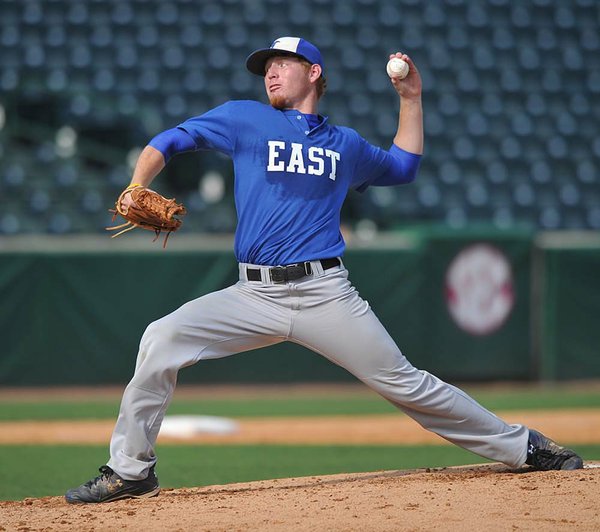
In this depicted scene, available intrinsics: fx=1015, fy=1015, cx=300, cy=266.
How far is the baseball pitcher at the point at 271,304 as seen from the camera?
357cm

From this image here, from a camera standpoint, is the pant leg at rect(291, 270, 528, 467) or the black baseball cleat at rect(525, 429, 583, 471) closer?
the pant leg at rect(291, 270, 528, 467)

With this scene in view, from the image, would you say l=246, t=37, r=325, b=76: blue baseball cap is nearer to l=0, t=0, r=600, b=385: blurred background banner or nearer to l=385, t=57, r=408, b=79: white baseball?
l=385, t=57, r=408, b=79: white baseball

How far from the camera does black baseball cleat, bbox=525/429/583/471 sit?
3.92m

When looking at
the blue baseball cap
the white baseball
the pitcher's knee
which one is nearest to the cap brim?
the blue baseball cap

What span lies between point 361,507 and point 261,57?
171cm

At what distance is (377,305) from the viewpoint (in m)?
9.52

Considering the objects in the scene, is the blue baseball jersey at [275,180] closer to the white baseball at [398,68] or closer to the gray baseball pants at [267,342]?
the gray baseball pants at [267,342]

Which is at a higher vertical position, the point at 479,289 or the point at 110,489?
the point at 479,289

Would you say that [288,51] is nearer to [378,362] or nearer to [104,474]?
[378,362]

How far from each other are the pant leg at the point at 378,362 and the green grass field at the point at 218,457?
1.43m

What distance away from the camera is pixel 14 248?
29.5ft

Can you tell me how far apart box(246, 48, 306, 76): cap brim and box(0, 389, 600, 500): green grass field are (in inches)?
78.4

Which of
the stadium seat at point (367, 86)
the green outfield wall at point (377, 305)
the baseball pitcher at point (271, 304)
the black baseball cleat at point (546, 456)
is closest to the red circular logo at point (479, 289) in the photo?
the green outfield wall at point (377, 305)

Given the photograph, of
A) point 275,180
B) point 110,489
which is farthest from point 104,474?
point 275,180
